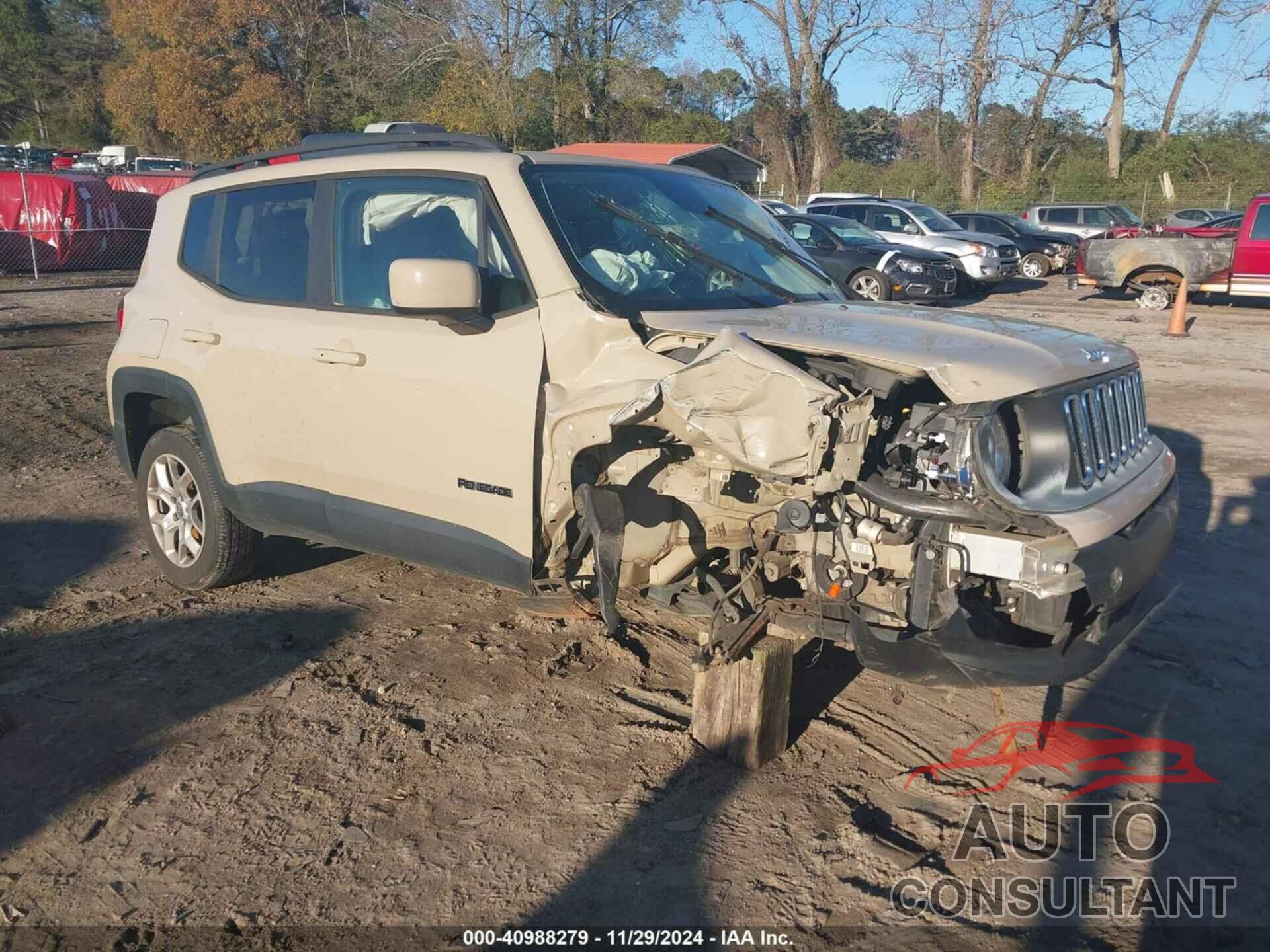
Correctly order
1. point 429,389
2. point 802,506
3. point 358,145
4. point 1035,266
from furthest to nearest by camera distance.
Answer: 1. point 1035,266
2. point 358,145
3. point 429,389
4. point 802,506

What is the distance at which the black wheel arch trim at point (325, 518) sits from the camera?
3854 millimetres

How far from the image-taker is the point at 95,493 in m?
6.59

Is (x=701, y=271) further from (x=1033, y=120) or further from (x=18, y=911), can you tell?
(x=1033, y=120)

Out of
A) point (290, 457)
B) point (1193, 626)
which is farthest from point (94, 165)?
point (1193, 626)

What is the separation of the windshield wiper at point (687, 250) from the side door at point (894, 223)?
16.9 m

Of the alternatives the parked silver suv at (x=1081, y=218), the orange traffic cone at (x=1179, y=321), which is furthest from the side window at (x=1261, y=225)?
the parked silver suv at (x=1081, y=218)

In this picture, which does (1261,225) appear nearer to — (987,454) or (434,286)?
(987,454)

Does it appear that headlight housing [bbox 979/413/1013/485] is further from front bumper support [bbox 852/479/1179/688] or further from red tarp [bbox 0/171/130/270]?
red tarp [bbox 0/171/130/270]

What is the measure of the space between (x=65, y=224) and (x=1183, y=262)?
20.5 metres

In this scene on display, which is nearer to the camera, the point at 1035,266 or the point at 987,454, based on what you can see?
the point at 987,454

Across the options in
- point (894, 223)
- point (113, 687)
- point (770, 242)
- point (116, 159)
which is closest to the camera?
point (113, 687)

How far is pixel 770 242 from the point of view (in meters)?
4.70

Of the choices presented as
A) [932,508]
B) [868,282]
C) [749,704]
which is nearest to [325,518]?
[749,704]

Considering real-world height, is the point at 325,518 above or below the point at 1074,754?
above
